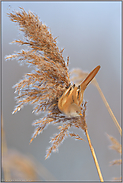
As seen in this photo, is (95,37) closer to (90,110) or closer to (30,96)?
(90,110)

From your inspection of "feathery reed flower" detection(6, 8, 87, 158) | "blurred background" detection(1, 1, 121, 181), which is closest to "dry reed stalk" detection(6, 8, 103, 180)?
"feathery reed flower" detection(6, 8, 87, 158)

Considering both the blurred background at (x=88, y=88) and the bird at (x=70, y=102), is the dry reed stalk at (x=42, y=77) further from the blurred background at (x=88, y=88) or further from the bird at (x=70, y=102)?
the blurred background at (x=88, y=88)

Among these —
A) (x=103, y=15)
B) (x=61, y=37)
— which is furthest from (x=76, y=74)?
(x=103, y=15)

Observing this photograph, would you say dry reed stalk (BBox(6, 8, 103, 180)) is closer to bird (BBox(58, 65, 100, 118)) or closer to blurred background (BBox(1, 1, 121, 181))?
bird (BBox(58, 65, 100, 118))

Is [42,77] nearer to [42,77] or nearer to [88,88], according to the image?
[42,77]

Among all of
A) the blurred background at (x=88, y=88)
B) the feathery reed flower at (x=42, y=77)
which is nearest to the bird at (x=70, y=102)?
the feathery reed flower at (x=42, y=77)

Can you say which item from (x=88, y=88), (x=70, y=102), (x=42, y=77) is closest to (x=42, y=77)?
(x=42, y=77)
